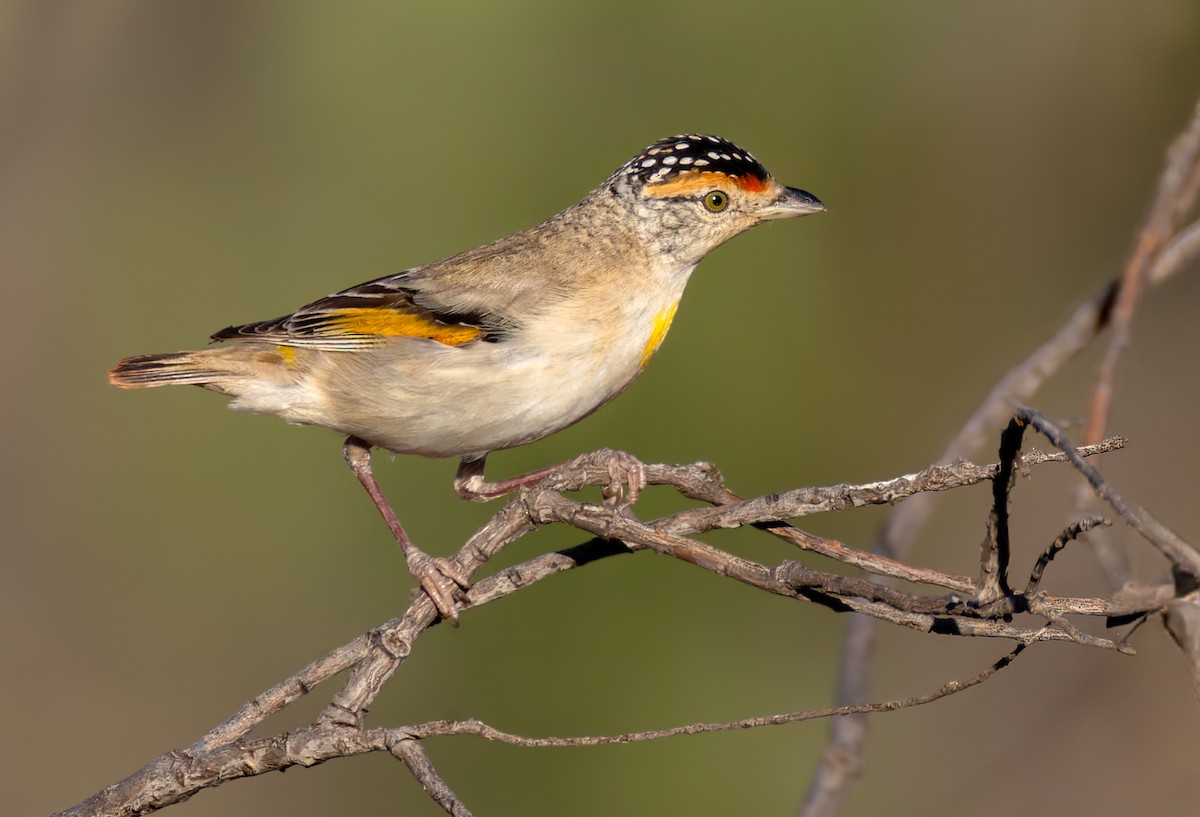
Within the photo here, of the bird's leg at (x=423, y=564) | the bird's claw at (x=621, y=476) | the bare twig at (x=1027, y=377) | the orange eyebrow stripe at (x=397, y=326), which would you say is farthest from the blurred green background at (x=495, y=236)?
the bird's claw at (x=621, y=476)

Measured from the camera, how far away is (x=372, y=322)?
4875mm

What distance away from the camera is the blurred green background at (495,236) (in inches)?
277

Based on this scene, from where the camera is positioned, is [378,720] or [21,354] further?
[21,354]

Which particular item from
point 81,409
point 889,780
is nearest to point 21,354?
point 81,409

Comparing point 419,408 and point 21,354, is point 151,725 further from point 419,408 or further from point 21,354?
point 419,408

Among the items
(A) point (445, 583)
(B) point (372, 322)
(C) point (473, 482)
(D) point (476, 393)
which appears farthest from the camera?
(C) point (473, 482)

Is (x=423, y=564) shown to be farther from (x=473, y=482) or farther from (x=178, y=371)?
(x=178, y=371)

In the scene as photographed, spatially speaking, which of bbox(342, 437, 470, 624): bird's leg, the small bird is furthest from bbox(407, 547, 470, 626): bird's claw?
the small bird

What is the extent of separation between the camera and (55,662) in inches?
321

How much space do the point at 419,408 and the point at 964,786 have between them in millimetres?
3634

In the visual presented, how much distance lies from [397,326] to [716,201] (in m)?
1.41

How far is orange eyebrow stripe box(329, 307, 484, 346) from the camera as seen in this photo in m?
4.69

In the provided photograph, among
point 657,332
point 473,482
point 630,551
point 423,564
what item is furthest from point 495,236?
point 630,551

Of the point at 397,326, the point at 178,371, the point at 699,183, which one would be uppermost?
the point at 178,371
